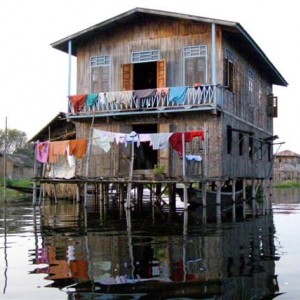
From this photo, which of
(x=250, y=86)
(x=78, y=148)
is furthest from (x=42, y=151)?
(x=250, y=86)

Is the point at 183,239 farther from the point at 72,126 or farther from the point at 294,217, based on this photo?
the point at 72,126

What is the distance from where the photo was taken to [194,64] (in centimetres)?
1939

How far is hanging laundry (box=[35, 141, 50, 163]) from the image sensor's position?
68.2 ft

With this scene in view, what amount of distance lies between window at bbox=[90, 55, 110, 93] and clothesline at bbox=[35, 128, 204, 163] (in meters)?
2.74

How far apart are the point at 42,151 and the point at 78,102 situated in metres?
2.65

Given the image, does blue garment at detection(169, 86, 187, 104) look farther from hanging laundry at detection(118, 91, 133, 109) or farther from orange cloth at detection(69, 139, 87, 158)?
orange cloth at detection(69, 139, 87, 158)

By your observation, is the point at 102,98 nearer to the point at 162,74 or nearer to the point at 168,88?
the point at 162,74

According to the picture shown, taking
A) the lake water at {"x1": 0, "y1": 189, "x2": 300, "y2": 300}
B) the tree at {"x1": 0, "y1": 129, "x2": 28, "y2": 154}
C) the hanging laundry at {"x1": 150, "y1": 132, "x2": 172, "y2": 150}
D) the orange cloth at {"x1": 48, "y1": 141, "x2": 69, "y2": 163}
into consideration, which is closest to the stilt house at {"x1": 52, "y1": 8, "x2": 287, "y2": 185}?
the hanging laundry at {"x1": 150, "y1": 132, "x2": 172, "y2": 150}

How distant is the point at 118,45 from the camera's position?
20.9 m

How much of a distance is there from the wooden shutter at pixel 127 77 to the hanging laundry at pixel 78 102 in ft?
5.71

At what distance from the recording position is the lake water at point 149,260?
7172 millimetres

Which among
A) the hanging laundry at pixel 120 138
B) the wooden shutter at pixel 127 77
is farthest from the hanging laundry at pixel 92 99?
the hanging laundry at pixel 120 138

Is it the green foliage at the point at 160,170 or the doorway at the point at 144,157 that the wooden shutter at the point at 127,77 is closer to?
the doorway at the point at 144,157

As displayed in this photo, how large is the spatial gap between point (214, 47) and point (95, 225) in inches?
316
